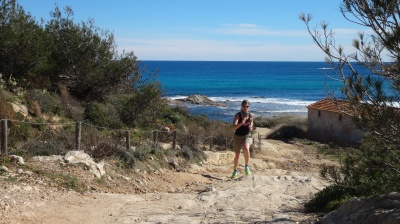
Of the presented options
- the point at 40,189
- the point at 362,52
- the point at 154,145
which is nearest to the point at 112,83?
the point at 154,145

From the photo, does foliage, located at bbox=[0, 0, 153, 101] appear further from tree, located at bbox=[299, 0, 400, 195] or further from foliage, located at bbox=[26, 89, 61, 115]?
tree, located at bbox=[299, 0, 400, 195]

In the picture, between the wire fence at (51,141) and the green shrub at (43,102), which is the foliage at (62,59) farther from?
the wire fence at (51,141)

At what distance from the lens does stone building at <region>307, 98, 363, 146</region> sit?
3203cm

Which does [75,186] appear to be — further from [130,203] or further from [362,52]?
[362,52]

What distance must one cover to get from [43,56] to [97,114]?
161 inches

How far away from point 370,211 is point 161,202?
159 inches

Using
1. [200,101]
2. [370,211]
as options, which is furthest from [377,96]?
[200,101]

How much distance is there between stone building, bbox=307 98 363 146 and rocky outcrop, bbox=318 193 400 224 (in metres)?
25.8

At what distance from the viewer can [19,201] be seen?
24.0 feet

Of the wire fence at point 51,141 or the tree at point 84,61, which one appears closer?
the wire fence at point 51,141

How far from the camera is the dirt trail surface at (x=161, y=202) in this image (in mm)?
7125

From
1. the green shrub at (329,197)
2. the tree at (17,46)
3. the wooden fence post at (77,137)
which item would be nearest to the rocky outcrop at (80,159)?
the wooden fence post at (77,137)

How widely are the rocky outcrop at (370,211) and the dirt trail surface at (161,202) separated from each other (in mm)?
835

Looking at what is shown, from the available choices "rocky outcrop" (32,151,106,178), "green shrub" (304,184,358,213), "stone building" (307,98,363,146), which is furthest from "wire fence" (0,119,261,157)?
"stone building" (307,98,363,146)
